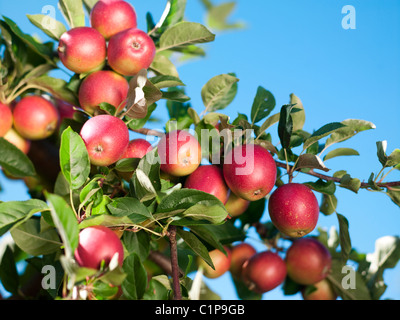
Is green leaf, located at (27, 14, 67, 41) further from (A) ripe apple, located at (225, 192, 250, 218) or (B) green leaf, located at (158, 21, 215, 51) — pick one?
(A) ripe apple, located at (225, 192, 250, 218)

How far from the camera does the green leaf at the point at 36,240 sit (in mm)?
934

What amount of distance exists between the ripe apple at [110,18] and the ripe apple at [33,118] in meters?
0.32

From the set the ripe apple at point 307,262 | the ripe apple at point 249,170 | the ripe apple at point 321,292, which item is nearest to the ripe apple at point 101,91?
the ripe apple at point 249,170

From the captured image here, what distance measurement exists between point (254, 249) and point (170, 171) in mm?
637

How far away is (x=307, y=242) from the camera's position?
1.47 metres

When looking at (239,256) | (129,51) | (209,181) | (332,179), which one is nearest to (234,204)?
(209,181)

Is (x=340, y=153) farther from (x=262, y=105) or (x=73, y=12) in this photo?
(x=73, y=12)

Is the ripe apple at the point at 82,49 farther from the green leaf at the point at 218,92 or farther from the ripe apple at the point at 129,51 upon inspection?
the green leaf at the point at 218,92

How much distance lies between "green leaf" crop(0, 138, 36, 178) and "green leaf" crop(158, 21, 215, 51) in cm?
53

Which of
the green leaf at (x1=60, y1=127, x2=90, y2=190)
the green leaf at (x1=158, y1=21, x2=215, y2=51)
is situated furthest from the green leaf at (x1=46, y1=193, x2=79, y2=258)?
the green leaf at (x1=158, y1=21, x2=215, y2=51)

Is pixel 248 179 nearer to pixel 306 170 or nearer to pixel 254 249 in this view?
pixel 306 170

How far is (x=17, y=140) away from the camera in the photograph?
140 cm

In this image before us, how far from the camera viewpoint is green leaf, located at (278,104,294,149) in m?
1.01

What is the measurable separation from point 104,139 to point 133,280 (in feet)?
1.10
